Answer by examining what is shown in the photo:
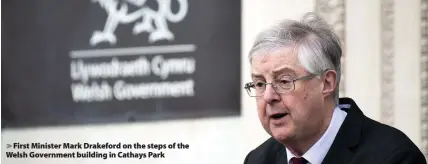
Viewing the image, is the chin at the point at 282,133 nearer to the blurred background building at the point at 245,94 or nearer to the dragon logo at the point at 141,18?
the blurred background building at the point at 245,94

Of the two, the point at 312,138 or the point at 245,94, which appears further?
the point at 245,94

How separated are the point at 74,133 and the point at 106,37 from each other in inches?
20.1

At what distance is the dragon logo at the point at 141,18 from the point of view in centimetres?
373

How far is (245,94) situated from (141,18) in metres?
0.65

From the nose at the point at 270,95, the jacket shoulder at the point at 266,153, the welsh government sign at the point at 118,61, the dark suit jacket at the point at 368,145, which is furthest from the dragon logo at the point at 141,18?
the nose at the point at 270,95

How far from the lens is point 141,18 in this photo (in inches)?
149

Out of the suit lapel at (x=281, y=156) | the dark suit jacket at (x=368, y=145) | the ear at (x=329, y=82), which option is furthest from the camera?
the suit lapel at (x=281, y=156)

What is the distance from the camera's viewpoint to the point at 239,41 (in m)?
3.54

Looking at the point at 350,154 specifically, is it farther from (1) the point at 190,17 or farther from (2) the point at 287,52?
(1) the point at 190,17

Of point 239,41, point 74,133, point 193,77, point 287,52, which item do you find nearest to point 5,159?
point 74,133

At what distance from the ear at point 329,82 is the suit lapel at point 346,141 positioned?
10cm

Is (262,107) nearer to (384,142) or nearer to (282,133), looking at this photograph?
(282,133)

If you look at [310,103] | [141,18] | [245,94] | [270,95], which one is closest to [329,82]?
[310,103]

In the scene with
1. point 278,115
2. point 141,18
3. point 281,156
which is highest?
point 141,18
